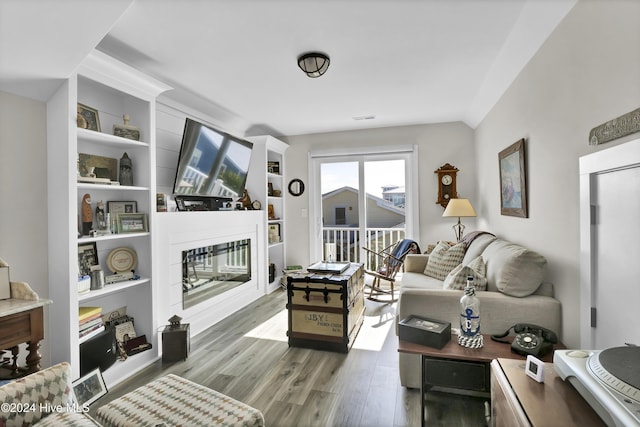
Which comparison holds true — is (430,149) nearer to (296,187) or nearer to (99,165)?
(296,187)

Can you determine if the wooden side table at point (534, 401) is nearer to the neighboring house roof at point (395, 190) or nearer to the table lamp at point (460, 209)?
the table lamp at point (460, 209)

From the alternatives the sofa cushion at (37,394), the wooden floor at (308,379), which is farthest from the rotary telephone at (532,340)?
the sofa cushion at (37,394)

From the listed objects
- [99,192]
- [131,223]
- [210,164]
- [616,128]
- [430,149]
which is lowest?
[131,223]

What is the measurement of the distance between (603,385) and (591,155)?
1057 mm

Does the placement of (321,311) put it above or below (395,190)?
below

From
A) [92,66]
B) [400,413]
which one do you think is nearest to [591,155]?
[400,413]

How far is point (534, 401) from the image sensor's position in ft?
3.36

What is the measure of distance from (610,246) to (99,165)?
A: 3.23 m

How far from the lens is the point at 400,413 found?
191 cm

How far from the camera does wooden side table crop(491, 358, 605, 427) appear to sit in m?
0.94

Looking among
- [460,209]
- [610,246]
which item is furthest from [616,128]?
[460,209]

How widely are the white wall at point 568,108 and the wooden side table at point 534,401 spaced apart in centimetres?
74

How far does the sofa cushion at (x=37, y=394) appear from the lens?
3.51 feet

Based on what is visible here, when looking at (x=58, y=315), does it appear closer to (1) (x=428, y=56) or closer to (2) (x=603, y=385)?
(2) (x=603, y=385)
